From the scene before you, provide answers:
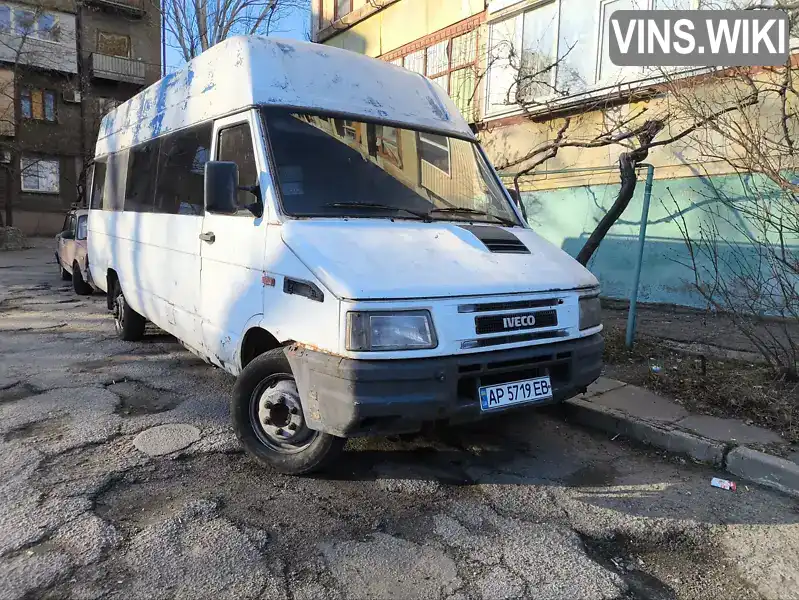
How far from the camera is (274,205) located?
135 inches

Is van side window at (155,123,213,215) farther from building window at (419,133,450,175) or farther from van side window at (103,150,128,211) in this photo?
building window at (419,133,450,175)

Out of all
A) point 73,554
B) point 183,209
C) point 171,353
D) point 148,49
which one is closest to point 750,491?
point 73,554

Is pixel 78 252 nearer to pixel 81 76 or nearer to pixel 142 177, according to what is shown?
pixel 142 177

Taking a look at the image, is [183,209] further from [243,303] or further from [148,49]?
[148,49]

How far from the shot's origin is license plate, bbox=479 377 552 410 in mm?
3113

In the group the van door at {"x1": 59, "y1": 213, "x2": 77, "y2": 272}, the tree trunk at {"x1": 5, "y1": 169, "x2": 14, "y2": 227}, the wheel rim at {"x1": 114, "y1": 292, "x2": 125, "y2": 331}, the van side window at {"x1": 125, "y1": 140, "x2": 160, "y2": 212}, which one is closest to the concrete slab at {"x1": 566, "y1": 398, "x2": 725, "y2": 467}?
the van side window at {"x1": 125, "y1": 140, "x2": 160, "y2": 212}

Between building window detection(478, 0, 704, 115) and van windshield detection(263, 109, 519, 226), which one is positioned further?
building window detection(478, 0, 704, 115)

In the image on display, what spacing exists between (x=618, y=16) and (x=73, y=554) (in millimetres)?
9895

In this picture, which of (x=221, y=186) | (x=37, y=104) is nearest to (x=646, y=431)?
(x=221, y=186)

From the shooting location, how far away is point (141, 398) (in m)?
4.74

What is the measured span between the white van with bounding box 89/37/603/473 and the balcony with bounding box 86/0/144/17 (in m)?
29.2

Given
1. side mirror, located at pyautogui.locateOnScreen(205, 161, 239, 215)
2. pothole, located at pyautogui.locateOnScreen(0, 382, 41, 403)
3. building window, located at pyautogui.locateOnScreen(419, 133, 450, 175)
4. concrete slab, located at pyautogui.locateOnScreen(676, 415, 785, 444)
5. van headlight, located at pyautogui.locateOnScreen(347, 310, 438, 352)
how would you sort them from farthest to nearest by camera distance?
pothole, located at pyautogui.locateOnScreen(0, 382, 41, 403), building window, located at pyautogui.locateOnScreen(419, 133, 450, 175), concrete slab, located at pyautogui.locateOnScreen(676, 415, 785, 444), side mirror, located at pyautogui.locateOnScreen(205, 161, 239, 215), van headlight, located at pyautogui.locateOnScreen(347, 310, 438, 352)

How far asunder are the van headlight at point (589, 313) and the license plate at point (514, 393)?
51 centimetres

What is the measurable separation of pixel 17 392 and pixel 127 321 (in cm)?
187
